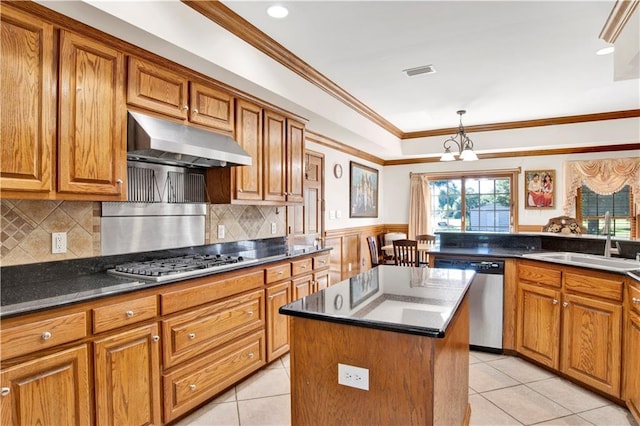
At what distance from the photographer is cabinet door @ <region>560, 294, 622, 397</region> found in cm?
252

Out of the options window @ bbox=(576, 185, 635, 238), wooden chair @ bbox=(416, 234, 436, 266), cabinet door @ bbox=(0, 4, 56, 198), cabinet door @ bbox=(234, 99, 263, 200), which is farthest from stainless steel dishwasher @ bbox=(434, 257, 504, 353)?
window @ bbox=(576, 185, 635, 238)

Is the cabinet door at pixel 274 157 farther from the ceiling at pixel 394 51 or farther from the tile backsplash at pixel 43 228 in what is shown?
the tile backsplash at pixel 43 228

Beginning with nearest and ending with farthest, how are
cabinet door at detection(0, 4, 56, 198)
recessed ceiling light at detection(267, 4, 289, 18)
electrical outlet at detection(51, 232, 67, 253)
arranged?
cabinet door at detection(0, 4, 56, 198) < electrical outlet at detection(51, 232, 67, 253) < recessed ceiling light at detection(267, 4, 289, 18)

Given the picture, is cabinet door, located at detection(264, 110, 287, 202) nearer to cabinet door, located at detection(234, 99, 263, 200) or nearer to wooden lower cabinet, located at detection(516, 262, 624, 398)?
cabinet door, located at detection(234, 99, 263, 200)

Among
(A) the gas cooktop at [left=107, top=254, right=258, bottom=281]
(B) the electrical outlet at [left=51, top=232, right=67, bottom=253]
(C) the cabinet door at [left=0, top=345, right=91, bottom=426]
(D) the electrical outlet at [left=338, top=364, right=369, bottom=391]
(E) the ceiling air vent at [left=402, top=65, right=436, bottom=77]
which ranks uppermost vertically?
(E) the ceiling air vent at [left=402, top=65, right=436, bottom=77]

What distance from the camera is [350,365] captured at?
1.40 m

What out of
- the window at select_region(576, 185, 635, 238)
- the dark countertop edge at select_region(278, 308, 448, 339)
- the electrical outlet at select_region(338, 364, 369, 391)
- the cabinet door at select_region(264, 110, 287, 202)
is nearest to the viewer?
the dark countertop edge at select_region(278, 308, 448, 339)

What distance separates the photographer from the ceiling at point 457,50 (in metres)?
2.38

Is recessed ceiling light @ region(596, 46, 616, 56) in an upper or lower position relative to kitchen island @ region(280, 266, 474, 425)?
upper

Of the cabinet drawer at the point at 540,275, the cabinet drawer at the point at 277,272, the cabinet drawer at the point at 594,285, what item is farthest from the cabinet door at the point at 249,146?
the cabinet drawer at the point at 594,285

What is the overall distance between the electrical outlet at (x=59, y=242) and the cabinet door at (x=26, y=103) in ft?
1.22

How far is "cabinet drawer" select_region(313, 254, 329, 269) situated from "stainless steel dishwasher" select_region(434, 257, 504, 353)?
1.33 m

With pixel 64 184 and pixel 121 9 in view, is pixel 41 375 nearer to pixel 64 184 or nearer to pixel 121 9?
pixel 64 184

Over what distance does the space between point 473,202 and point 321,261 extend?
14.3 ft
